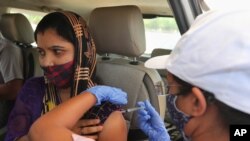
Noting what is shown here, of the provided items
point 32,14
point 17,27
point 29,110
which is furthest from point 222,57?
point 32,14

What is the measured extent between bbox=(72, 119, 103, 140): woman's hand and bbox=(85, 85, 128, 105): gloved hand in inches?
4.4

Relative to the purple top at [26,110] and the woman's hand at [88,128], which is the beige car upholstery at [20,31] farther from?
the woman's hand at [88,128]

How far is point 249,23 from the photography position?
32.8 inches

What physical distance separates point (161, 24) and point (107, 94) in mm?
1946

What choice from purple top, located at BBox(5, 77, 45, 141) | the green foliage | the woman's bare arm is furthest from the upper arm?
the green foliage

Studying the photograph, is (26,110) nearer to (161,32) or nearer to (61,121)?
(61,121)

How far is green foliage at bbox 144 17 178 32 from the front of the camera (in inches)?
123

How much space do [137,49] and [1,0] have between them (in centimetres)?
181

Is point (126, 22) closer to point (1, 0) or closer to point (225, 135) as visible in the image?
point (225, 135)

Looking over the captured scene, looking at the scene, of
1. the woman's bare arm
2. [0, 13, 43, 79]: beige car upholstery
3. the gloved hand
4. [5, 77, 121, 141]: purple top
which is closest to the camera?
the woman's bare arm

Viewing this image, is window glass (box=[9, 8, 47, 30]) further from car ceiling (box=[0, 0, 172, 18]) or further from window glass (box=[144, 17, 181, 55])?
window glass (box=[144, 17, 181, 55])

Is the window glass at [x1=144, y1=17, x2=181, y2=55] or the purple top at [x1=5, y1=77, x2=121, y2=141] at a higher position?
the window glass at [x1=144, y1=17, x2=181, y2=55]

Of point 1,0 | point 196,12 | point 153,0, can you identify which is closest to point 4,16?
point 1,0

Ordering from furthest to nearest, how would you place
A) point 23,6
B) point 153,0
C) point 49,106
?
point 23,6 < point 153,0 < point 49,106
